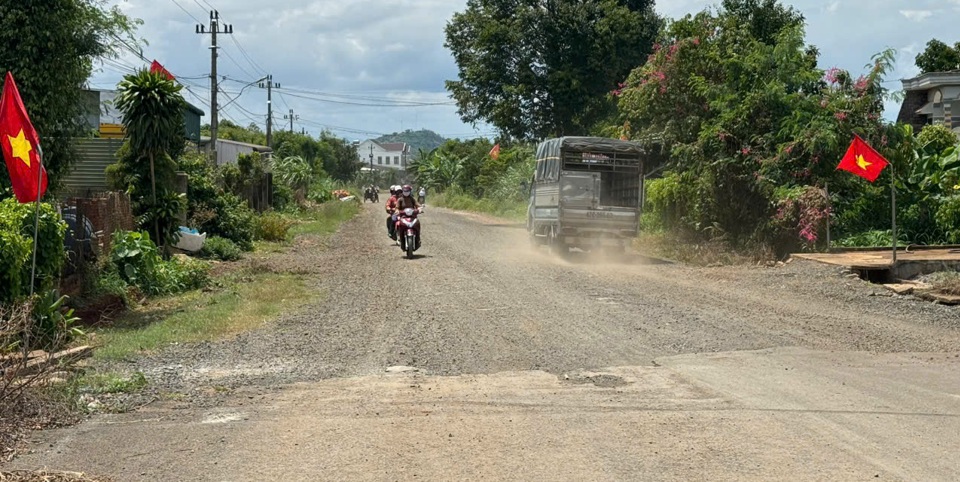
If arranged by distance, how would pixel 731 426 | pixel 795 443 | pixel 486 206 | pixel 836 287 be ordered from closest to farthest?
pixel 795 443 → pixel 731 426 → pixel 836 287 → pixel 486 206

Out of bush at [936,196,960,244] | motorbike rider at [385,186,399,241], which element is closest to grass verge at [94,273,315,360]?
motorbike rider at [385,186,399,241]

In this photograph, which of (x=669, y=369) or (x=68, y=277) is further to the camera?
(x=68, y=277)

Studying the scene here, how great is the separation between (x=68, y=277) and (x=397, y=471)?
9354mm

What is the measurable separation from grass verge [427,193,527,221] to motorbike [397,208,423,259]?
83.1ft

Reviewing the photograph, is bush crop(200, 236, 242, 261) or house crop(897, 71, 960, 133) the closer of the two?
bush crop(200, 236, 242, 261)

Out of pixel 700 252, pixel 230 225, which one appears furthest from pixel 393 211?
pixel 700 252

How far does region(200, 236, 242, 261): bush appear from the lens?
22391mm

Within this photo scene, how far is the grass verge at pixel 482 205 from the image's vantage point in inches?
2037

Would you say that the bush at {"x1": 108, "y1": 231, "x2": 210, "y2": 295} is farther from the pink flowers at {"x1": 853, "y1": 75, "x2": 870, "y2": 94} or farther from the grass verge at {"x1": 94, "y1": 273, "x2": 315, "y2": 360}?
the pink flowers at {"x1": 853, "y1": 75, "x2": 870, "y2": 94}

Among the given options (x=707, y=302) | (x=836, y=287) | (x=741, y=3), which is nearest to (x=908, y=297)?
(x=836, y=287)

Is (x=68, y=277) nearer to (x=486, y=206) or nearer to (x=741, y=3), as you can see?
(x=741, y=3)

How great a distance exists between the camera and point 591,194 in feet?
81.7

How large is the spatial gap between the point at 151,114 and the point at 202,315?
664 centimetres

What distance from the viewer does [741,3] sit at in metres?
36.2
